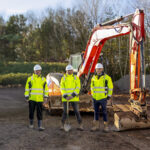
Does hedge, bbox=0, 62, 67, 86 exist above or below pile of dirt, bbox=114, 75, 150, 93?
above

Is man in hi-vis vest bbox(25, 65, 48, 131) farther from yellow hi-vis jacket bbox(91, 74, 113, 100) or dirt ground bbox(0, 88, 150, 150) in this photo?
yellow hi-vis jacket bbox(91, 74, 113, 100)

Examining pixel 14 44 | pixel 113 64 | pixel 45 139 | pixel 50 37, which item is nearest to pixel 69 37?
pixel 113 64

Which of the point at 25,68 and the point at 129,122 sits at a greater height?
the point at 25,68

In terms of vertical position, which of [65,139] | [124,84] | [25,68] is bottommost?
[65,139]

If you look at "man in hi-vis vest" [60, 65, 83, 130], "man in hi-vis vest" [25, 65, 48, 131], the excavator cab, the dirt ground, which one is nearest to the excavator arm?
the dirt ground

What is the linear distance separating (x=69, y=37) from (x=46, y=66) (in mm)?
6614

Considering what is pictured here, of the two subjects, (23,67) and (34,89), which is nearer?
(34,89)

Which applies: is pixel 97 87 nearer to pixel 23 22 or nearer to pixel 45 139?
pixel 45 139

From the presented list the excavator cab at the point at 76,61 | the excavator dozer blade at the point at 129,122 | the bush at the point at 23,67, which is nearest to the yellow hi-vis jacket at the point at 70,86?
the excavator dozer blade at the point at 129,122

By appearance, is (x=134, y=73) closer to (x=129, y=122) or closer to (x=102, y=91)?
(x=102, y=91)

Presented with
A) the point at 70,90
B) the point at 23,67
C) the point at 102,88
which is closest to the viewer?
the point at 102,88

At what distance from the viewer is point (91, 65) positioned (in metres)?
8.52

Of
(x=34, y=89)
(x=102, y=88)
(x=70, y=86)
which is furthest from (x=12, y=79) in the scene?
(x=102, y=88)

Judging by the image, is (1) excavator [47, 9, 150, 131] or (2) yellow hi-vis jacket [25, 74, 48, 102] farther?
(2) yellow hi-vis jacket [25, 74, 48, 102]
